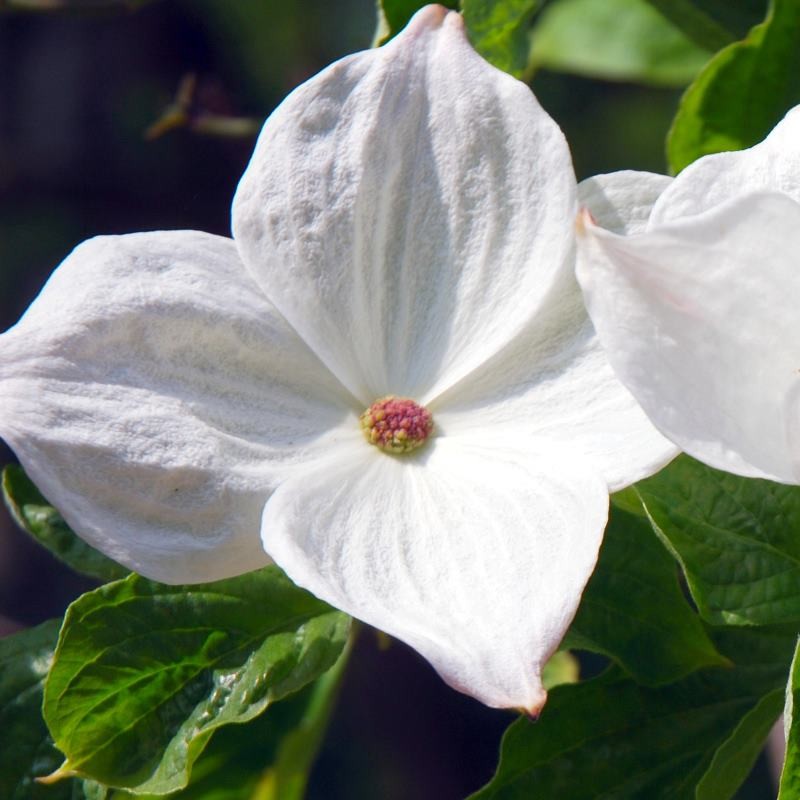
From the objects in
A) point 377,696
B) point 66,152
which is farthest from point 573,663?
point 66,152

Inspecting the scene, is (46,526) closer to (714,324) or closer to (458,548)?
(458,548)

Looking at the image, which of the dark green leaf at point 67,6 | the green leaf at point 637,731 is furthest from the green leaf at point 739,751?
the dark green leaf at point 67,6

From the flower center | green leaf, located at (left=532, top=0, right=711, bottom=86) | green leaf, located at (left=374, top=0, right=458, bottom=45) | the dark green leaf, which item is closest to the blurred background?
green leaf, located at (left=532, top=0, right=711, bottom=86)

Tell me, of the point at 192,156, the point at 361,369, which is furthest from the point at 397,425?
the point at 192,156

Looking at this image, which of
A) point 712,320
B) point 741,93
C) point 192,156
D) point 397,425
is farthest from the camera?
point 192,156

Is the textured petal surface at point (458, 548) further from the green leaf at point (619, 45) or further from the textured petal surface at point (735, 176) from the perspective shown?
the green leaf at point (619, 45)

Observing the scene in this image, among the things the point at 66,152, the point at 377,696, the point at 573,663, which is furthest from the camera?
the point at 66,152

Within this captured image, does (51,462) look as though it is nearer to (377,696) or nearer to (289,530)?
(289,530)
